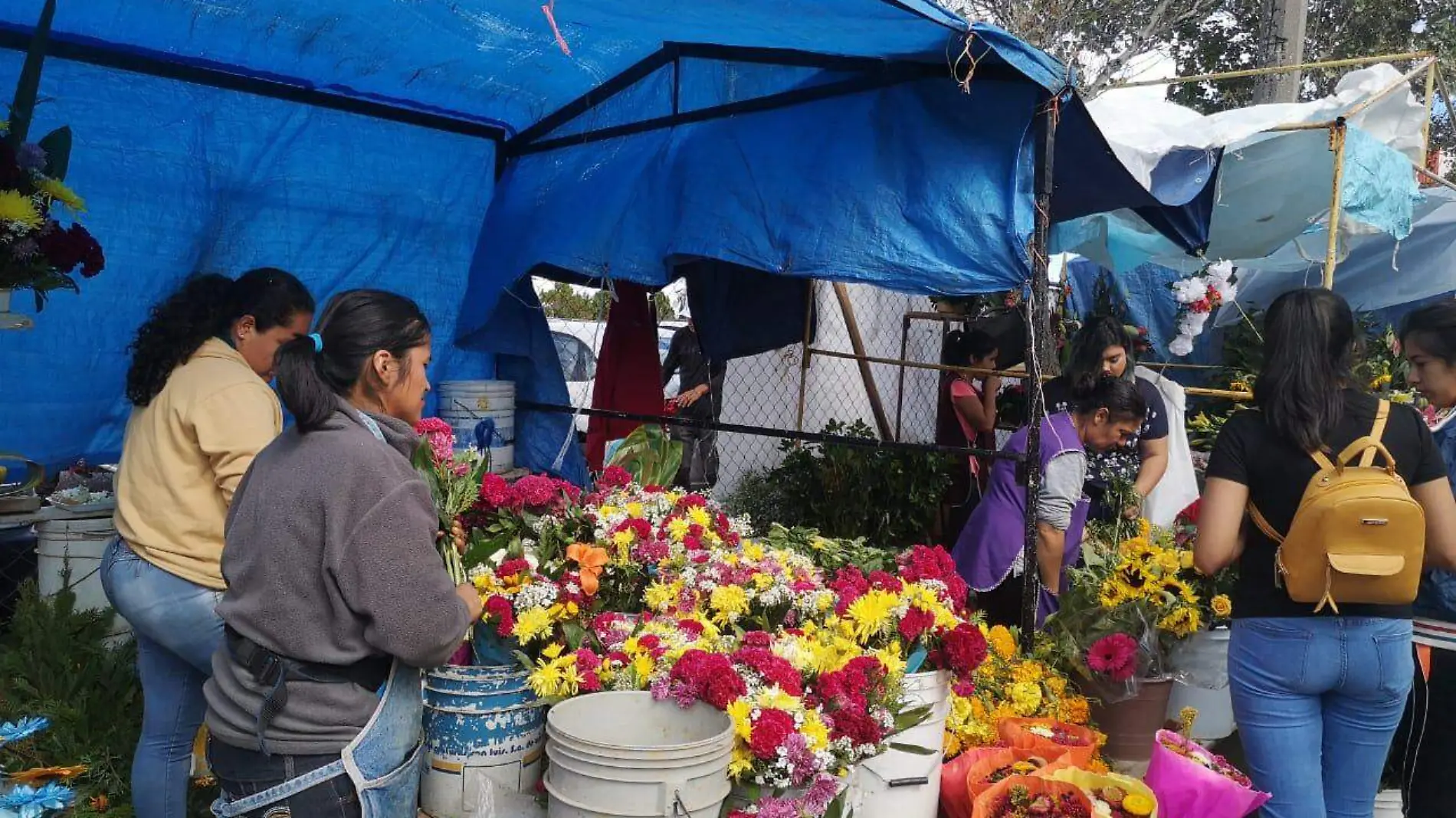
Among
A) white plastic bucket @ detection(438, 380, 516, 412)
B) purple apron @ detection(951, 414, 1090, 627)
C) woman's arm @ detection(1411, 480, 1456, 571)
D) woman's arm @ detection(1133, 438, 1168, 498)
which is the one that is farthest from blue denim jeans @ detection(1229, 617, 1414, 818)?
white plastic bucket @ detection(438, 380, 516, 412)

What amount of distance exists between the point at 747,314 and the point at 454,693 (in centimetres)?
345

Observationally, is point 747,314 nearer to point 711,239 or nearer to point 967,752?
point 711,239

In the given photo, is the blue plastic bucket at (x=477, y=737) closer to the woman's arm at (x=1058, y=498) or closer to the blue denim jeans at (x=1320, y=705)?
the blue denim jeans at (x=1320, y=705)

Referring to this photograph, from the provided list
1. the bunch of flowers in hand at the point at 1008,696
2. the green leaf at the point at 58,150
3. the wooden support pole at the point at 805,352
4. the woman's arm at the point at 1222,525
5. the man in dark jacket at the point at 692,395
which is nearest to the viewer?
the woman's arm at the point at 1222,525

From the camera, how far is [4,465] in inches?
152

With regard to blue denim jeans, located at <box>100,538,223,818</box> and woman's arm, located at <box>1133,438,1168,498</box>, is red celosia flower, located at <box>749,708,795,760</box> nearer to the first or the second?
blue denim jeans, located at <box>100,538,223,818</box>

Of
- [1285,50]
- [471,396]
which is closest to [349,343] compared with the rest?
[471,396]

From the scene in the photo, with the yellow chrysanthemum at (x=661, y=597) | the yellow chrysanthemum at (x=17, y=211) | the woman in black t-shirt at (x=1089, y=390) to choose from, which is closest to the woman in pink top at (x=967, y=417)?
the woman in black t-shirt at (x=1089, y=390)

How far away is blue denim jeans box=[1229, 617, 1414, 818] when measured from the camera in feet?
7.39

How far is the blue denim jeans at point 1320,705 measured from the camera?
2252mm

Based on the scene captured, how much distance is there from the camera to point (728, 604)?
2.35 metres

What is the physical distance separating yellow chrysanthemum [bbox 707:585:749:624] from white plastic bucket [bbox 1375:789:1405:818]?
243 centimetres

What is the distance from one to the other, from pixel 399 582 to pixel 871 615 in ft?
4.01

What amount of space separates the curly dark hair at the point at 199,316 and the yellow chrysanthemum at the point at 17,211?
Answer: 0.36 metres
